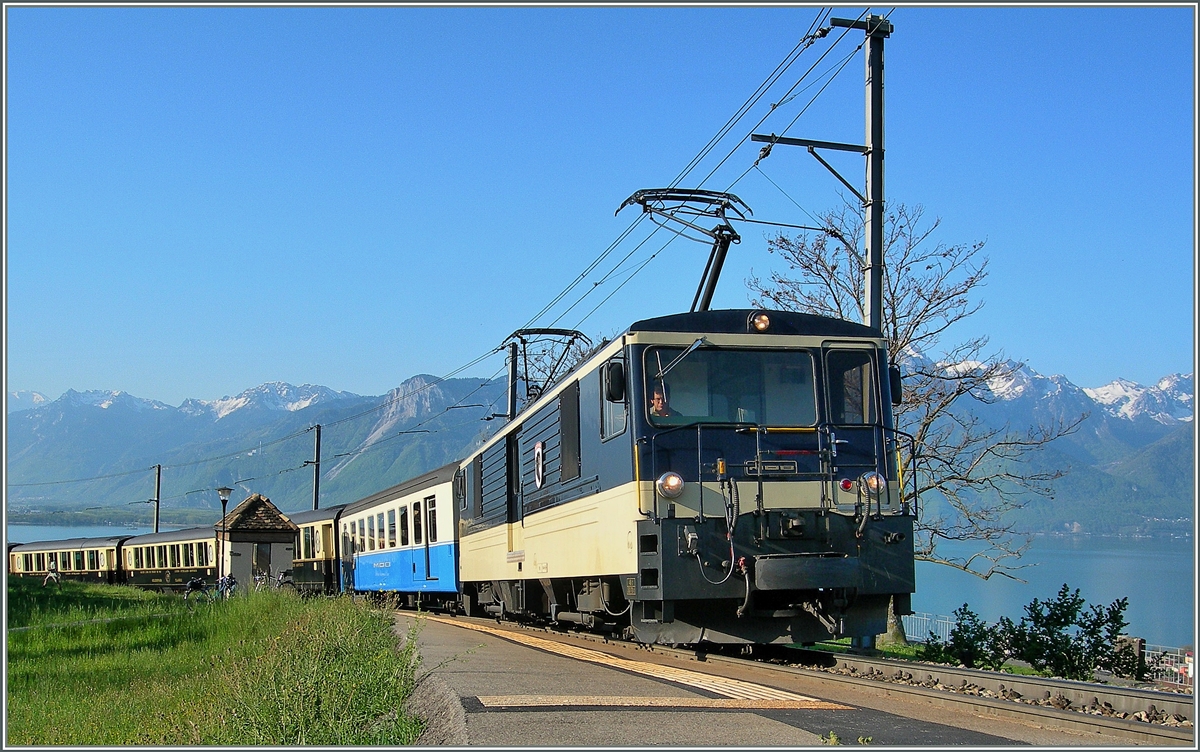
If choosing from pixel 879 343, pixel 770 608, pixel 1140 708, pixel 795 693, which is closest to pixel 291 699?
pixel 795 693

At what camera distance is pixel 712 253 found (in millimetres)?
13805

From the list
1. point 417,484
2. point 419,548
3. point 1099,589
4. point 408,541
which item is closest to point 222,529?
point 408,541

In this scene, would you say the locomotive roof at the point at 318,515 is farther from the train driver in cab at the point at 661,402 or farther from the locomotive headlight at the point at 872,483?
the locomotive headlight at the point at 872,483

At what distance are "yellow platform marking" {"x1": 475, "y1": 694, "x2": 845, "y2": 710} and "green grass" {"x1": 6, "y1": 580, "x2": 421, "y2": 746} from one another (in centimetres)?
71

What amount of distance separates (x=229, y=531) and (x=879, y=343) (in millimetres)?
34795

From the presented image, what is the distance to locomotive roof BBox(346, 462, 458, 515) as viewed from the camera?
24.5 meters

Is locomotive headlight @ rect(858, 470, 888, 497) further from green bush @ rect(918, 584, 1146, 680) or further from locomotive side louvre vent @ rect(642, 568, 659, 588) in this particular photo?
green bush @ rect(918, 584, 1146, 680)

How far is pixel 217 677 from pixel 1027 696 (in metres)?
7.34

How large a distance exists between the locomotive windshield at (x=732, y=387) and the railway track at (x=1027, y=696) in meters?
2.49

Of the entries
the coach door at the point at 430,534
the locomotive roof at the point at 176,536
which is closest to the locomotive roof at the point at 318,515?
the locomotive roof at the point at 176,536

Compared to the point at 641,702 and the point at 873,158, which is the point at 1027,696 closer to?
the point at 641,702

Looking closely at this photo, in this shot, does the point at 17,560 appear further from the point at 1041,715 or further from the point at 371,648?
the point at 1041,715

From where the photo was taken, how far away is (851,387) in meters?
11.6

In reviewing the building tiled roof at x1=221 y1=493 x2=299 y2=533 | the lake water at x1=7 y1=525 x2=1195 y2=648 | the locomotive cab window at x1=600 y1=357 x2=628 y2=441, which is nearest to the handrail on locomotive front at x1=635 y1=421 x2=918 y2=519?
the locomotive cab window at x1=600 y1=357 x2=628 y2=441
